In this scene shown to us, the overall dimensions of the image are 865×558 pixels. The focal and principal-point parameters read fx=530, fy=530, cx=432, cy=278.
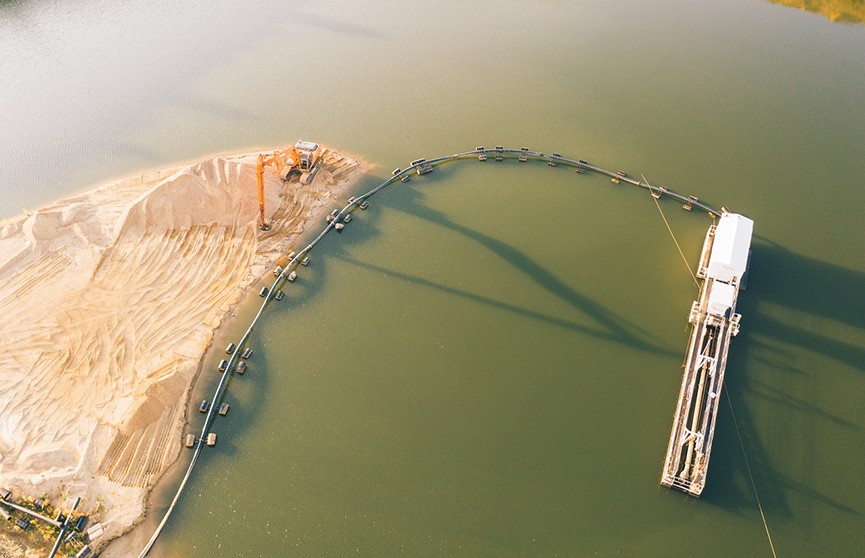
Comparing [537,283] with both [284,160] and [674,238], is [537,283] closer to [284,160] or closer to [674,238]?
[674,238]

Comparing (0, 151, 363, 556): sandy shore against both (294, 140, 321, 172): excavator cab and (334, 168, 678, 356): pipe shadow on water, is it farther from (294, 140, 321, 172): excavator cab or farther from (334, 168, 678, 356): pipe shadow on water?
(334, 168, 678, 356): pipe shadow on water

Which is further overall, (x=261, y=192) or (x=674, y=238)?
(x=674, y=238)

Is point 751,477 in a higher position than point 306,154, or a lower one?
lower

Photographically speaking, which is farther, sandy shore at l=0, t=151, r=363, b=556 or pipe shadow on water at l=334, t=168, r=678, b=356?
pipe shadow on water at l=334, t=168, r=678, b=356

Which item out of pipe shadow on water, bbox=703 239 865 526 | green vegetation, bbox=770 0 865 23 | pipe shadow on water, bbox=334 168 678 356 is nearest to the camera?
pipe shadow on water, bbox=703 239 865 526

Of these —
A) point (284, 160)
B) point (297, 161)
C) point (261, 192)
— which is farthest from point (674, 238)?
point (284, 160)

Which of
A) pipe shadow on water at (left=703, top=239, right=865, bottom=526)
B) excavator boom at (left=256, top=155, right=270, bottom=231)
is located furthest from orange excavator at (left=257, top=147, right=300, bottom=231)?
pipe shadow on water at (left=703, top=239, right=865, bottom=526)
